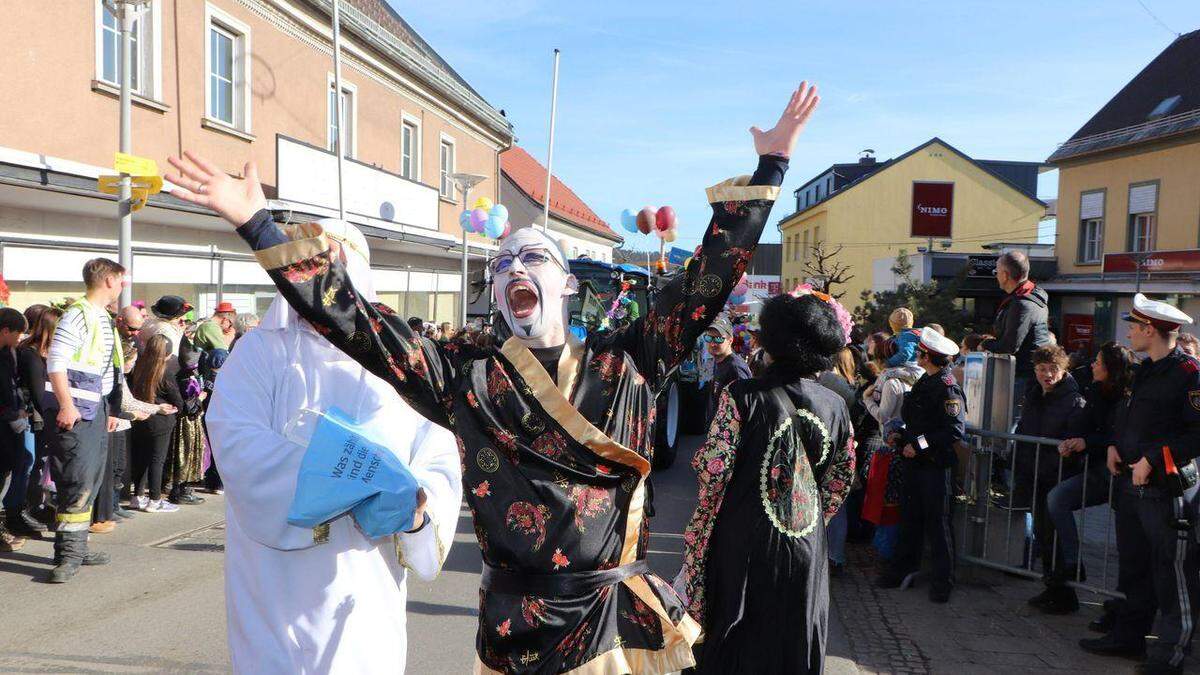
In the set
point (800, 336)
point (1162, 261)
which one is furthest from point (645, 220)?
point (1162, 261)

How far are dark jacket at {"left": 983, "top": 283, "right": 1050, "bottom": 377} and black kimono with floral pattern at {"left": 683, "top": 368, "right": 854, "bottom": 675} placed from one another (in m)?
3.16

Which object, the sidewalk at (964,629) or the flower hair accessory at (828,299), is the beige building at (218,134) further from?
the sidewalk at (964,629)

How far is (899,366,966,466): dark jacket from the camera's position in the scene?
18.6ft

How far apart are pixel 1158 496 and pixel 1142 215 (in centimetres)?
2799

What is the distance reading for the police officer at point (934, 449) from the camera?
5.66 m

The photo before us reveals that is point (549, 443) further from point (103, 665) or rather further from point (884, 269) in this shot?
point (884, 269)

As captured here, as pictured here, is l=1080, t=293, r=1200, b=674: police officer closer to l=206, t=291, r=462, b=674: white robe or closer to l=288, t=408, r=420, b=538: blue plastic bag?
l=206, t=291, r=462, b=674: white robe

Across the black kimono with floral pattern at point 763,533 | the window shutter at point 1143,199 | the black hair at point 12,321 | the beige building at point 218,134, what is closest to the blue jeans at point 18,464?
the black hair at point 12,321

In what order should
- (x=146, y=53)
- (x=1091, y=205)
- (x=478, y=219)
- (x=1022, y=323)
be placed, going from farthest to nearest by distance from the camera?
(x=1091, y=205) → (x=478, y=219) → (x=146, y=53) → (x=1022, y=323)

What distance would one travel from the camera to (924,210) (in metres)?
45.8

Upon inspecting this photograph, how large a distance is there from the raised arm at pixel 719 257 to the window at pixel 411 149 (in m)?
18.3

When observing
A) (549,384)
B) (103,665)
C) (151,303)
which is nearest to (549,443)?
(549,384)

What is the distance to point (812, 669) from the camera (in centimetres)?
320

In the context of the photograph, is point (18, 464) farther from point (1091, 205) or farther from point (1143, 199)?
point (1091, 205)
